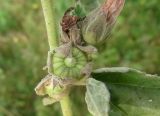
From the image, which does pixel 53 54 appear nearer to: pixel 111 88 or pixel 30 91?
pixel 111 88

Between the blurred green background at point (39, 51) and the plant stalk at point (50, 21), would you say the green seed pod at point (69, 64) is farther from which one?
the blurred green background at point (39, 51)

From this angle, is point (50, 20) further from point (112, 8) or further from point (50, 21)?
point (112, 8)

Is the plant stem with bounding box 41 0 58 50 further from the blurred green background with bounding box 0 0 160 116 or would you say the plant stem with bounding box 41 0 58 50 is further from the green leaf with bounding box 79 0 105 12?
the blurred green background with bounding box 0 0 160 116

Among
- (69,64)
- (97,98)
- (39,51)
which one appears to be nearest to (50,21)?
(69,64)

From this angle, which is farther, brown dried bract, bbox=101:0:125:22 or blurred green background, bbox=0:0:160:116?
blurred green background, bbox=0:0:160:116

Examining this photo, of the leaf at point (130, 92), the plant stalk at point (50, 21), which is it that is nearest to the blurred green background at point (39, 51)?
the leaf at point (130, 92)

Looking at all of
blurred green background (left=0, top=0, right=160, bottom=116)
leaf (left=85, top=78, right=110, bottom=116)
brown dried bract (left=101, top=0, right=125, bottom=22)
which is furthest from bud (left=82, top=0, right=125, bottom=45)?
blurred green background (left=0, top=0, right=160, bottom=116)

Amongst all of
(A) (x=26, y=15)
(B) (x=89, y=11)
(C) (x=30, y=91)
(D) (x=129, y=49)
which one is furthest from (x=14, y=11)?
(B) (x=89, y=11)
